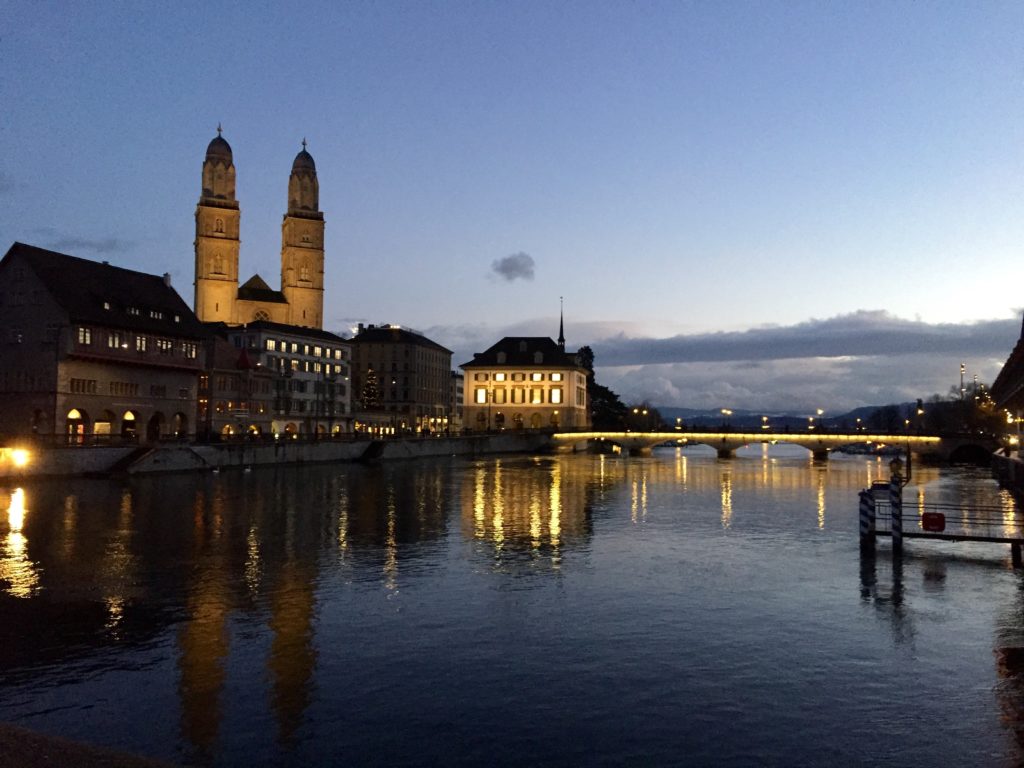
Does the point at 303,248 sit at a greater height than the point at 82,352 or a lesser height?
greater

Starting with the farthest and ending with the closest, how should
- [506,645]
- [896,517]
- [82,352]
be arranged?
[82,352] < [896,517] < [506,645]

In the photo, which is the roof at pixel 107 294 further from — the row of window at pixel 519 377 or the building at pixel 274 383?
the row of window at pixel 519 377

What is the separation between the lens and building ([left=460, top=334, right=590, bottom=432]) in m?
171

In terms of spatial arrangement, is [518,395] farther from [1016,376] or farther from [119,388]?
[1016,376]

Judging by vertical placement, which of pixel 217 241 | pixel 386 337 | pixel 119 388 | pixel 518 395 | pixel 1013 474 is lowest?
pixel 1013 474

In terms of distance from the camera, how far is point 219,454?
84625 mm

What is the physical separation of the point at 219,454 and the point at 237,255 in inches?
3471

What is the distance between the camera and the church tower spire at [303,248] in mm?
175750

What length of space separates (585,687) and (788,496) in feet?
176

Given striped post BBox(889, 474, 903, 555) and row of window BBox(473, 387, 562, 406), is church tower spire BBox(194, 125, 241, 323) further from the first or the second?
striped post BBox(889, 474, 903, 555)

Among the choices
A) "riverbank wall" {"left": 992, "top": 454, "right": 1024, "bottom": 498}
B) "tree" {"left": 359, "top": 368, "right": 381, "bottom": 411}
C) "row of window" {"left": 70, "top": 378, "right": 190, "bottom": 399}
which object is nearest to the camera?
"riverbank wall" {"left": 992, "top": 454, "right": 1024, "bottom": 498}

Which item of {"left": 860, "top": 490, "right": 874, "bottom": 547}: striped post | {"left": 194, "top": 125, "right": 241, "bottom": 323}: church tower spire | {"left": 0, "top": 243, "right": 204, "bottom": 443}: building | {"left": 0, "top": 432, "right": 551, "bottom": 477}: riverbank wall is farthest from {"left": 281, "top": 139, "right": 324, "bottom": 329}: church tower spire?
{"left": 860, "top": 490, "right": 874, "bottom": 547}: striped post

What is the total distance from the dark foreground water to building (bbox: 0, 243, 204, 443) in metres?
37.3

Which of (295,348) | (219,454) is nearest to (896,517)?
(219,454)
